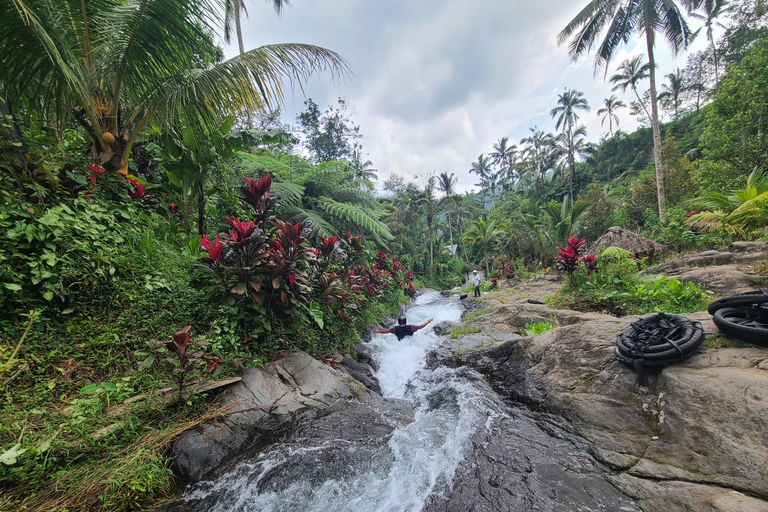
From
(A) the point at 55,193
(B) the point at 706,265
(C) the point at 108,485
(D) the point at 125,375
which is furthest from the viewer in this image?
(B) the point at 706,265

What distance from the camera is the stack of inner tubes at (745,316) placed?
7.47ft

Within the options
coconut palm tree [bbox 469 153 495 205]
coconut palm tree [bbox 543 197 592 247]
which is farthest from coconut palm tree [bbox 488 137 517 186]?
coconut palm tree [bbox 543 197 592 247]

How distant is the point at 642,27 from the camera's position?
1068 centimetres

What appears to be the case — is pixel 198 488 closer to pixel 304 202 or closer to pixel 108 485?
pixel 108 485

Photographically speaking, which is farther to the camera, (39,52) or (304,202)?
(304,202)

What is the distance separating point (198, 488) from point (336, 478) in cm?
101

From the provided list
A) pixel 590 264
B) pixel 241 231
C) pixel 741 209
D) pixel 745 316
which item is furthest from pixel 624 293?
pixel 241 231

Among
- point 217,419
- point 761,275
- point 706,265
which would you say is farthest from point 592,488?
point 706,265

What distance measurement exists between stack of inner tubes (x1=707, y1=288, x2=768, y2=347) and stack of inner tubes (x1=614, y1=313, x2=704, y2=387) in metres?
0.18

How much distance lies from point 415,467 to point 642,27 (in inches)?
668

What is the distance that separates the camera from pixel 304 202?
8180 millimetres

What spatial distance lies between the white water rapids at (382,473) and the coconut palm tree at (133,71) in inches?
151

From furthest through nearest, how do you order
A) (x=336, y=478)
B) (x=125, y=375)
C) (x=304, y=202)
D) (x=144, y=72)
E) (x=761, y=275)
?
(x=304, y=202), (x=761, y=275), (x=144, y=72), (x=125, y=375), (x=336, y=478)

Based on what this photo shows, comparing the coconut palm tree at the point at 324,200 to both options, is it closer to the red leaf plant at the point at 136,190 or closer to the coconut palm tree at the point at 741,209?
the red leaf plant at the point at 136,190
